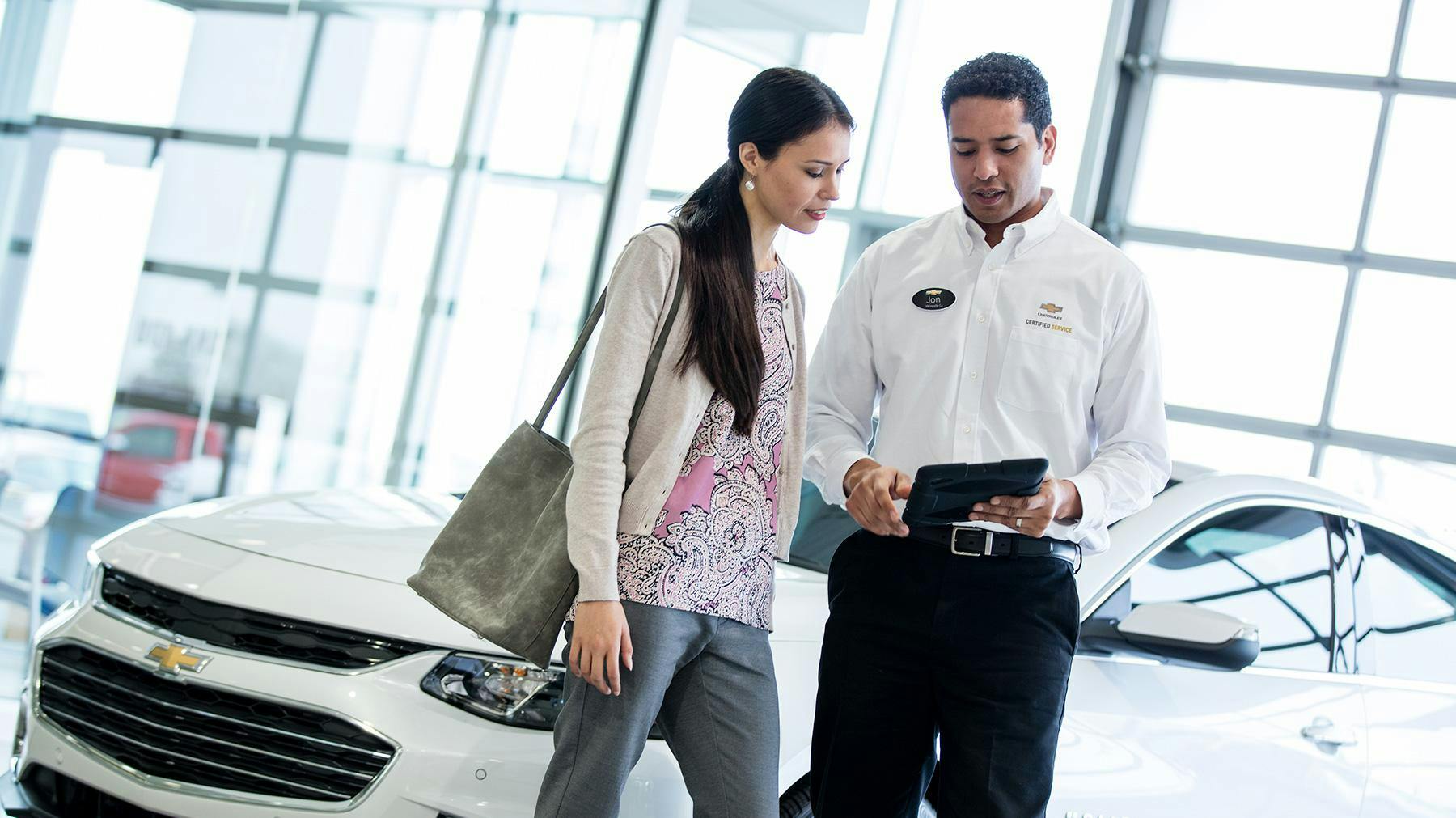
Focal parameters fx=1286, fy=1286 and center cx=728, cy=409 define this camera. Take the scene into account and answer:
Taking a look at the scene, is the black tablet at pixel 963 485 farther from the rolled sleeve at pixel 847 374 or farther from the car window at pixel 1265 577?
the car window at pixel 1265 577

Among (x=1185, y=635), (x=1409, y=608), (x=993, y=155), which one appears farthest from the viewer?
(x=1409, y=608)

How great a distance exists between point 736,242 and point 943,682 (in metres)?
0.71

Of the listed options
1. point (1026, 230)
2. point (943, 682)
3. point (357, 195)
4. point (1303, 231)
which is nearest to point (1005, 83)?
point (1026, 230)

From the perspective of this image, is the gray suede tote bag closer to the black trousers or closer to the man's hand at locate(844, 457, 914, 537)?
the man's hand at locate(844, 457, 914, 537)

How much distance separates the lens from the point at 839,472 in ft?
6.63

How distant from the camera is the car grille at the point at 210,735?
6.54 feet

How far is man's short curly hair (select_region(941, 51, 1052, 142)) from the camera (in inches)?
76.5

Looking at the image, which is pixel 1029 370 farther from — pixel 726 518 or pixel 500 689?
pixel 500 689

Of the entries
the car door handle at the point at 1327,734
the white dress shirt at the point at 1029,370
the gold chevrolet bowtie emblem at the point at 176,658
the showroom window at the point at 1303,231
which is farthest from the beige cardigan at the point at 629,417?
the showroom window at the point at 1303,231

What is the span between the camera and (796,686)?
2.21 meters

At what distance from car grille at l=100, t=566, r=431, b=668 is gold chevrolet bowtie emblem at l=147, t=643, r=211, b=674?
33 millimetres

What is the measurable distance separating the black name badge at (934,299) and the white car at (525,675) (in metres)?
0.59

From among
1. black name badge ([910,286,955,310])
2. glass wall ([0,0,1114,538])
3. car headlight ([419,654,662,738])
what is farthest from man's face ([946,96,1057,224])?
glass wall ([0,0,1114,538])

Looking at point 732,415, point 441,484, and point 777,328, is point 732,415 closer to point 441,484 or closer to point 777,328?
point 777,328
